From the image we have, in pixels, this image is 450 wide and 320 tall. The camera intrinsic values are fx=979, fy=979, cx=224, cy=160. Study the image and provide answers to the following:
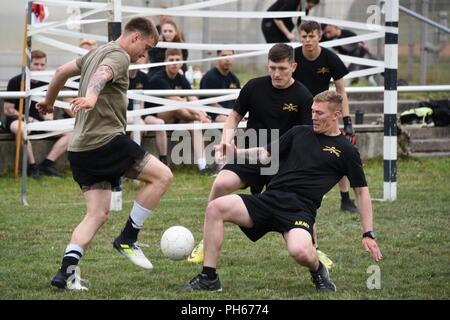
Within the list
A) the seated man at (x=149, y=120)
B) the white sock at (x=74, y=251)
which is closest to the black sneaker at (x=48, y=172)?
the seated man at (x=149, y=120)

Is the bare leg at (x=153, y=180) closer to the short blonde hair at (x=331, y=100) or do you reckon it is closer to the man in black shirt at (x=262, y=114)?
the man in black shirt at (x=262, y=114)

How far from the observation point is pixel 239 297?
21.1 ft

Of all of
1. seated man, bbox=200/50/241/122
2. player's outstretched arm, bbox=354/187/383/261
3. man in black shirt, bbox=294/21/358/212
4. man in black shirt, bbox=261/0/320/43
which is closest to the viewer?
player's outstretched arm, bbox=354/187/383/261

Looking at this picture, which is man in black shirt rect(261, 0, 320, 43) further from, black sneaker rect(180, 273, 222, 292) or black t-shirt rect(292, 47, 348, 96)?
black sneaker rect(180, 273, 222, 292)

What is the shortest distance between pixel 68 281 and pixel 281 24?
777cm

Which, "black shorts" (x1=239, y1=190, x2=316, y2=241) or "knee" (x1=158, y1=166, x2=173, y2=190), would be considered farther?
"knee" (x1=158, y1=166, x2=173, y2=190)

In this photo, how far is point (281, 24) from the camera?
13641 millimetres

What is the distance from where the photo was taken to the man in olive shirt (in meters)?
6.62

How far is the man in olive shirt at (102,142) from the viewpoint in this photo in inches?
261

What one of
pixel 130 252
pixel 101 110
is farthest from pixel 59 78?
pixel 130 252

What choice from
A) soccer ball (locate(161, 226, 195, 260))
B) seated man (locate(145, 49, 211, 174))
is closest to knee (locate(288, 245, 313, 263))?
soccer ball (locate(161, 226, 195, 260))

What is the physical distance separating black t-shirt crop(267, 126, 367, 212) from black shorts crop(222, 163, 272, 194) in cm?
75

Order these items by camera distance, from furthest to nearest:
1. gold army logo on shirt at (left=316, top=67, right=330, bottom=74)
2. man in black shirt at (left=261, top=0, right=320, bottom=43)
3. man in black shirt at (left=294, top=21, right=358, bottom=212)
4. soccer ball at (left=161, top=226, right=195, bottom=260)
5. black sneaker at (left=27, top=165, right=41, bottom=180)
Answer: man in black shirt at (left=261, top=0, right=320, bottom=43), black sneaker at (left=27, top=165, right=41, bottom=180), gold army logo on shirt at (left=316, top=67, right=330, bottom=74), man in black shirt at (left=294, top=21, right=358, bottom=212), soccer ball at (left=161, top=226, right=195, bottom=260)
